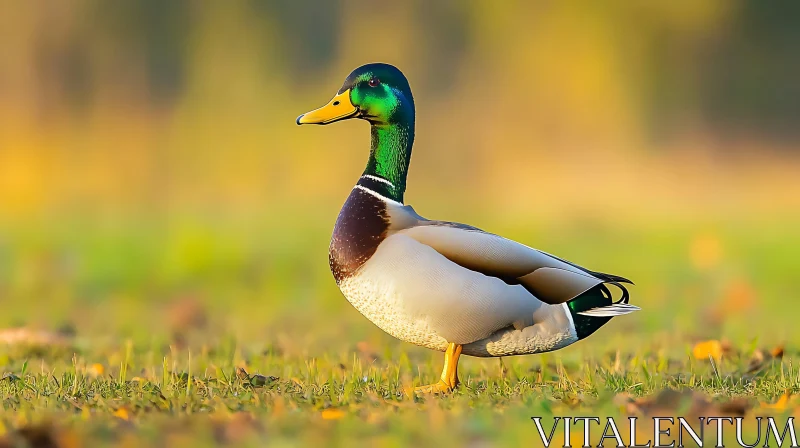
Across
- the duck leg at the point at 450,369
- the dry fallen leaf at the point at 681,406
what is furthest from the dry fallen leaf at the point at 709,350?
the dry fallen leaf at the point at 681,406

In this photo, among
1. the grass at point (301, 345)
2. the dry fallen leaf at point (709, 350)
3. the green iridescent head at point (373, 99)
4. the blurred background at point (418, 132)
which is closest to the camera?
the grass at point (301, 345)

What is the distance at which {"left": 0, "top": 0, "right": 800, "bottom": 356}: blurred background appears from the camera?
1224 centimetres

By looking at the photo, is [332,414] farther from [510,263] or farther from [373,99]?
[373,99]

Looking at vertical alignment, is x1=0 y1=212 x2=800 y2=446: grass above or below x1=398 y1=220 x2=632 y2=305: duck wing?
below

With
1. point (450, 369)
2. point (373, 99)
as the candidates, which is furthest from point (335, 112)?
point (450, 369)

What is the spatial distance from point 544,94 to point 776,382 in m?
16.2

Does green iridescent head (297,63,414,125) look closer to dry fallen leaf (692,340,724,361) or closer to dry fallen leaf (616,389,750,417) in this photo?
dry fallen leaf (616,389,750,417)

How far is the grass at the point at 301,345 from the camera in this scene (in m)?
3.52

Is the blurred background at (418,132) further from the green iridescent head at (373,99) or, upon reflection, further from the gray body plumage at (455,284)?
the gray body plumage at (455,284)

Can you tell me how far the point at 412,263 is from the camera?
428cm

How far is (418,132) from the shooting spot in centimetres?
1920

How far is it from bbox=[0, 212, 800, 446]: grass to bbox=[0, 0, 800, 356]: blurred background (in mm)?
114

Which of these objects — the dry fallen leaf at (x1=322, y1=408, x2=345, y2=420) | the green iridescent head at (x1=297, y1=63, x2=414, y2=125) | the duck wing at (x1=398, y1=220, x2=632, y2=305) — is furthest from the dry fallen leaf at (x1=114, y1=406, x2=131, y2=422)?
the green iridescent head at (x1=297, y1=63, x2=414, y2=125)

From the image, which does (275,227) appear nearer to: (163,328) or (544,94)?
(163,328)
